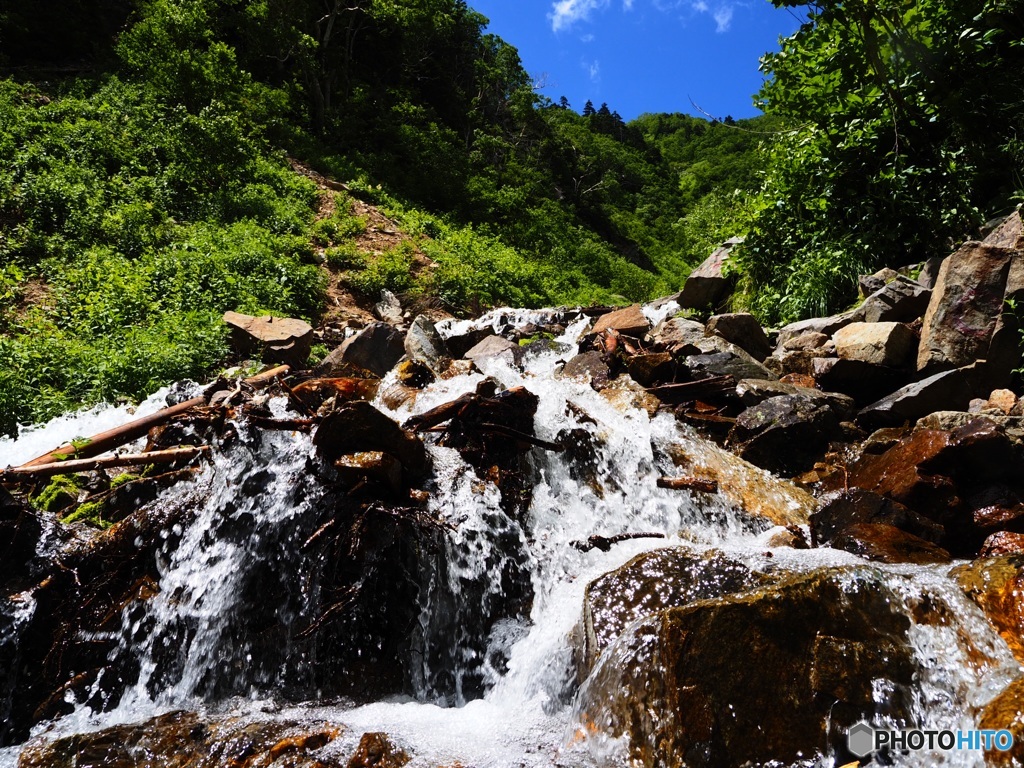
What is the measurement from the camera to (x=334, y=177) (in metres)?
21.6

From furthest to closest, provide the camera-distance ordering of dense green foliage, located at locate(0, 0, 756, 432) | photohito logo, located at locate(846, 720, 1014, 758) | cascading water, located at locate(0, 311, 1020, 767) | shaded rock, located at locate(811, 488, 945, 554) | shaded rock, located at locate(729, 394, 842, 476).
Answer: dense green foliage, located at locate(0, 0, 756, 432) < shaded rock, located at locate(729, 394, 842, 476) < shaded rock, located at locate(811, 488, 945, 554) < cascading water, located at locate(0, 311, 1020, 767) < photohito logo, located at locate(846, 720, 1014, 758)

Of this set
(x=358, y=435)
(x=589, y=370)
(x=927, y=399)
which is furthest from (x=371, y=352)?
(x=927, y=399)

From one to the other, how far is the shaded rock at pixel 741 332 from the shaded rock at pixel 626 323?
1.13 metres

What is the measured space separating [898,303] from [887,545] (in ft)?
14.4

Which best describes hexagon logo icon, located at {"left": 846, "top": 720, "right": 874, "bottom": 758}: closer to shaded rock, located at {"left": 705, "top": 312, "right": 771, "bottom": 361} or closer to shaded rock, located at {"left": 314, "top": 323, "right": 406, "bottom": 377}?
shaded rock, located at {"left": 705, "top": 312, "right": 771, "bottom": 361}

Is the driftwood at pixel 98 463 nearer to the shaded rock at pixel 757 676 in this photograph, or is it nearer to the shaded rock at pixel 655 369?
the shaded rock at pixel 757 676

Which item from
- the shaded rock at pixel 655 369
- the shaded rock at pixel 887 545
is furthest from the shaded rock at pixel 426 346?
the shaded rock at pixel 887 545

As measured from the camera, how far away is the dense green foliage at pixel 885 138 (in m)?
7.93

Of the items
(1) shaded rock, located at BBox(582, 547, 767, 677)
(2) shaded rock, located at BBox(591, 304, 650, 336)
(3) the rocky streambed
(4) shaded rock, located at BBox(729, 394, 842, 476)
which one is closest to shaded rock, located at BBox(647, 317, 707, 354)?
(2) shaded rock, located at BBox(591, 304, 650, 336)

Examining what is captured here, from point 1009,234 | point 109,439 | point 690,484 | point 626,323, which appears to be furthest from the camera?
point 626,323

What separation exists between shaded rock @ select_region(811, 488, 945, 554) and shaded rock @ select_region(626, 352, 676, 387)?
3010 millimetres

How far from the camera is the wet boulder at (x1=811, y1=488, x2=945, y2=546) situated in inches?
169

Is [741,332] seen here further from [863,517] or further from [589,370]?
[863,517]

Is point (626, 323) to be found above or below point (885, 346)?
above
